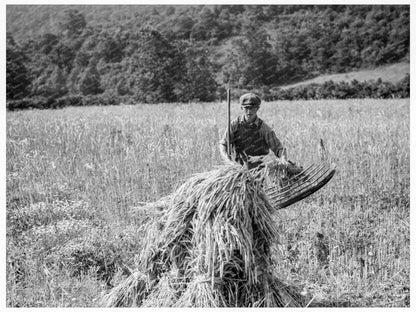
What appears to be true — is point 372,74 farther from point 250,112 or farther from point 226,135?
point 226,135

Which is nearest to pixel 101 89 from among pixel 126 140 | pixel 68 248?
pixel 126 140

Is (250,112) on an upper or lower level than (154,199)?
upper

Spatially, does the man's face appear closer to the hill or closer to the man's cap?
the man's cap

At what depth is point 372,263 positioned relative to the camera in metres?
3.99

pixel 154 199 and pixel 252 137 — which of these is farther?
pixel 154 199

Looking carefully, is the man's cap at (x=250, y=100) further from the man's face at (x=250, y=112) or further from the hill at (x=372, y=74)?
the hill at (x=372, y=74)

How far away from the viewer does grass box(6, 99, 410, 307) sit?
3625mm

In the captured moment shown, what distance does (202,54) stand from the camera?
140ft

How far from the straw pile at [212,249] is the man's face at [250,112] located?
1.06 meters

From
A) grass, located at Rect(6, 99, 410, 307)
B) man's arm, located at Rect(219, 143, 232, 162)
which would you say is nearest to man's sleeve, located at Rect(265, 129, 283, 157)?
man's arm, located at Rect(219, 143, 232, 162)

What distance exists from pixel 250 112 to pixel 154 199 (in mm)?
2037

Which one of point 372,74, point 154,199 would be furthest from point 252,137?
point 372,74

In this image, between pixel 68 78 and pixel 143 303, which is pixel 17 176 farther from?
pixel 68 78

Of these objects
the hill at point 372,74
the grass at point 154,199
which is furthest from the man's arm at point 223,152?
the hill at point 372,74
